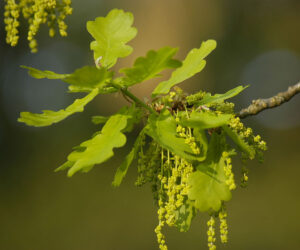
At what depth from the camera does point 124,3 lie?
6355 mm

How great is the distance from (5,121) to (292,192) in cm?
490

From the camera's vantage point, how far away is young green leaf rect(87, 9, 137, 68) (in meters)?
0.69

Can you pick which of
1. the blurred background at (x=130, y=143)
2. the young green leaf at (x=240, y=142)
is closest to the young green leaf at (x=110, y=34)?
the young green leaf at (x=240, y=142)

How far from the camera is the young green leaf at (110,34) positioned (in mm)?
689

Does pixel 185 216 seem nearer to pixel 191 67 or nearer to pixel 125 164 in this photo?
pixel 125 164

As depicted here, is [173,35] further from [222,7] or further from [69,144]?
[69,144]

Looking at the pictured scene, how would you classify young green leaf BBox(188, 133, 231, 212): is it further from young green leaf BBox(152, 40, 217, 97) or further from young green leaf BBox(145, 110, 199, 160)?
young green leaf BBox(152, 40, 217, 97)

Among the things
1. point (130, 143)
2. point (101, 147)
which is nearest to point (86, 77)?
point (101, 147)

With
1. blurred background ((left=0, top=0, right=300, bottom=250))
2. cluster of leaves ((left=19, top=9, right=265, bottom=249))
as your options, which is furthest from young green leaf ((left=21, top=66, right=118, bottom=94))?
blurred background ((left=0, top=0, right=300, bottom=250))

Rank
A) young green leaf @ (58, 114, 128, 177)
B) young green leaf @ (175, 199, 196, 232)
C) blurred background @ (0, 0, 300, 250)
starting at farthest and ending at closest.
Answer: blurred background @ (0, 0, 300, 250), young green leaf @ (175, 199, 196, 232), young green leaf @ (58, 114, 128, 177)

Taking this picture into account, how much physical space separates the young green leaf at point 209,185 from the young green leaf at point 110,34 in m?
0.26

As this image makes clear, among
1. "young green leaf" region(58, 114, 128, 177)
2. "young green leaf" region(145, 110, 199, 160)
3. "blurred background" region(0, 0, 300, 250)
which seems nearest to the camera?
"young green leaf" region(58, 114, 128, 177)

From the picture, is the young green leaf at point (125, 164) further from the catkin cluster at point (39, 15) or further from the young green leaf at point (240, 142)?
the catkin cluster at point (39, 15)

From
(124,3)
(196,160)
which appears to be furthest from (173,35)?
(196,160)
